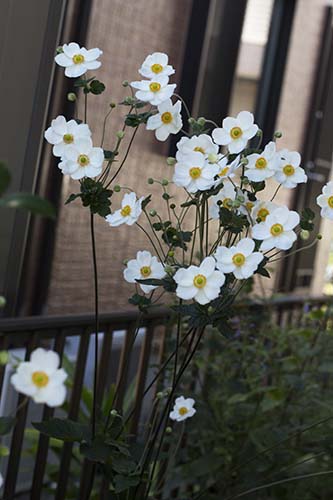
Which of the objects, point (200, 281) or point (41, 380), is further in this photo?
point (200, 281)

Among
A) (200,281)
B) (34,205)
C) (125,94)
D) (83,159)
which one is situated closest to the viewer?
(34,205)

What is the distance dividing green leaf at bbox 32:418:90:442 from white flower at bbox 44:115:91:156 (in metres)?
0.55

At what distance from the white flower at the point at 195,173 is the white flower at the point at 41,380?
62 centimetres

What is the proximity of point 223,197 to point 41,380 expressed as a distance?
792mm

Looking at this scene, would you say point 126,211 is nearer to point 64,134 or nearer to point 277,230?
point 64,134

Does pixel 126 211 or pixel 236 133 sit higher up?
pixel 236 133

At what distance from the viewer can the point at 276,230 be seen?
5.38 feet

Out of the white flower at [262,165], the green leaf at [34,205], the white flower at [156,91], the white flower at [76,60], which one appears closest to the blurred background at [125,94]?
the white flower at [76,60]

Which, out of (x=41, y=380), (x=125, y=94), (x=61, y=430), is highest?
(x=125, y=94)

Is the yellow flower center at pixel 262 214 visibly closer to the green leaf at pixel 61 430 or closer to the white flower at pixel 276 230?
the white flower at pixel 276 230

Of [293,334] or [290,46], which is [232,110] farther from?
[293,334]

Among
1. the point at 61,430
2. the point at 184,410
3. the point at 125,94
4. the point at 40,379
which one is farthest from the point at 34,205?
the point at 125,94

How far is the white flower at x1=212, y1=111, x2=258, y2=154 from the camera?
172 cm

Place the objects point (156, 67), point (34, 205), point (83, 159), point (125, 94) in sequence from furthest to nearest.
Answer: point (125, 94), point (156, 67), point (83, 159), point (34, 205)
